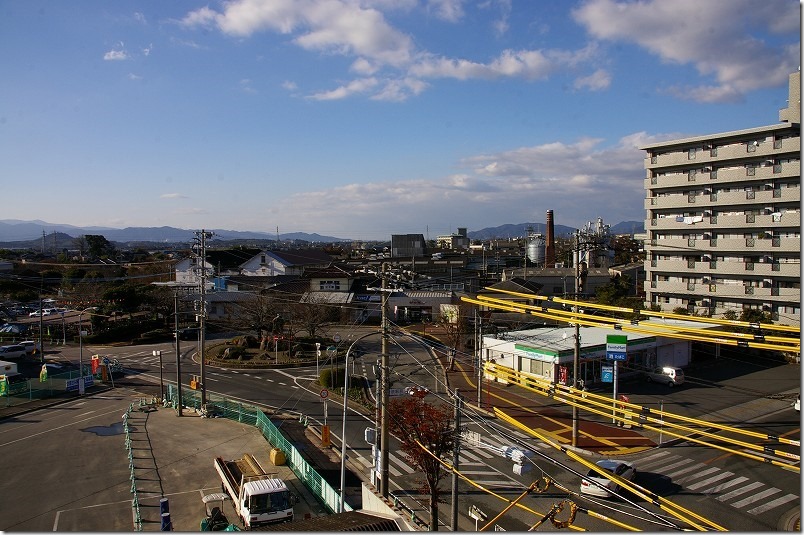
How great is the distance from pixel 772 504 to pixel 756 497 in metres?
0.35

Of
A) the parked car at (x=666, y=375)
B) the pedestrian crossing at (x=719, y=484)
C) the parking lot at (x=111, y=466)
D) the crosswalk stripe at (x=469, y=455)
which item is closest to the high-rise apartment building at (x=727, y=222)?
the parked car at (x=666, y=375)

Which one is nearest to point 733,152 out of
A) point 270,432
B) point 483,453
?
point 483,453

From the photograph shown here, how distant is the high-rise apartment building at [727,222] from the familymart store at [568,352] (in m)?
5.01

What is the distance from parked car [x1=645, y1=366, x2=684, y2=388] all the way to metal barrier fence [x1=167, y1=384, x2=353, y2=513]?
47.1 feet

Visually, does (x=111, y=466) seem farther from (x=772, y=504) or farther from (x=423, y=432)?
(x=772, y=504)

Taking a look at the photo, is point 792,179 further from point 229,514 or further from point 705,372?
point 229,514

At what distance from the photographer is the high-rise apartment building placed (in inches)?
939

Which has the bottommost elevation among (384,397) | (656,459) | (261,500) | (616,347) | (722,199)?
(656,459)

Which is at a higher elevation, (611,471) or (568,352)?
(568,352)

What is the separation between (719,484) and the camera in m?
11.8

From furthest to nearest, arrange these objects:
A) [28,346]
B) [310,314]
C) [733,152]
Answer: [310,314] → [28,346] → [733,152]

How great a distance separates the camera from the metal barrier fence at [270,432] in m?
10.7

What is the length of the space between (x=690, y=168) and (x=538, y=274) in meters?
15.6

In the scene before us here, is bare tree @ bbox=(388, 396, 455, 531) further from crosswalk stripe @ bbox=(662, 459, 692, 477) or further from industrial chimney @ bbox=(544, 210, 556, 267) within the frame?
industrial chimney @ bbox=(544, 210, 556, 267)
